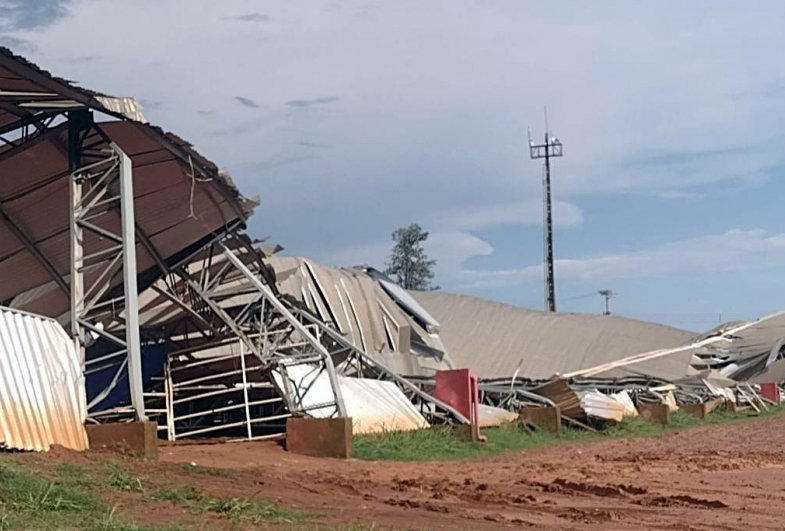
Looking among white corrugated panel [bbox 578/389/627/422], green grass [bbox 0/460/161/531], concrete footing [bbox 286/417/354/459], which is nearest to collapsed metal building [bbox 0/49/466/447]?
concrete footing [bbox 286/417/354/459]

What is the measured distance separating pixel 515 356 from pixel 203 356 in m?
27.6

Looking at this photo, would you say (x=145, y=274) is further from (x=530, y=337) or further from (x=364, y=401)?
(x=530, y=337)

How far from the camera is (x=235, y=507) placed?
954 cm

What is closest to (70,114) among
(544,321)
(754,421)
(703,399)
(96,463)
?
(96,463)

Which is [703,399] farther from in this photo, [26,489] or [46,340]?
[26,489]

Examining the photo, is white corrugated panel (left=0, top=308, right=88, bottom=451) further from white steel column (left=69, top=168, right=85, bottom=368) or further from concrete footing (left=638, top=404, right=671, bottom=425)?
concrete footing (left=638, top=404, right=671, bottom=425)

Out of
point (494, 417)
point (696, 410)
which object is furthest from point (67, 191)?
point (696, 410)

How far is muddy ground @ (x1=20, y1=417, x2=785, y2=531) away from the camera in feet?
34.2

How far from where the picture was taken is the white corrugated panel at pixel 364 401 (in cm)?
1991

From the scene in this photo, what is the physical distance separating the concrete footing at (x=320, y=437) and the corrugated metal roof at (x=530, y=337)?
28.3 metres

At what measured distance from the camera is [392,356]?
3412 cm

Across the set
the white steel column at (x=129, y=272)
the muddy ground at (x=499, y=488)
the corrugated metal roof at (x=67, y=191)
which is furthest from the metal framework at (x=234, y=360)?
the white steel column at (x=129, y=272)

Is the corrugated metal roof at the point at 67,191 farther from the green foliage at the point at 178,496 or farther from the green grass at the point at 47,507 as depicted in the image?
the green foliage at the point at 178,496

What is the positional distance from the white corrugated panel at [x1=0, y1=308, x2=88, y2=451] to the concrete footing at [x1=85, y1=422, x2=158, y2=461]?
0.18m
